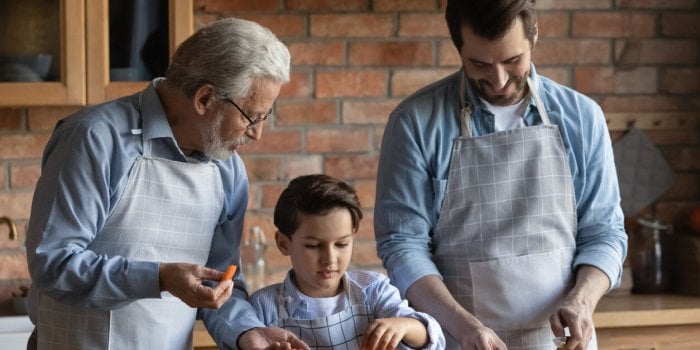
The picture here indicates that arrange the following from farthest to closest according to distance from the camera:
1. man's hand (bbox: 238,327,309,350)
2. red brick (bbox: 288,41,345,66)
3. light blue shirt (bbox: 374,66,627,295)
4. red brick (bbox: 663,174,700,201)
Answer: red brick (bbox: 663,174,700,201), red brick (bbox: 288,41,345,66), light blue shirt (bbox: 374,66,627,295), man's hand (bbox: 238,327,309,350)

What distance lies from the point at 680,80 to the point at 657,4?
26 centimetres

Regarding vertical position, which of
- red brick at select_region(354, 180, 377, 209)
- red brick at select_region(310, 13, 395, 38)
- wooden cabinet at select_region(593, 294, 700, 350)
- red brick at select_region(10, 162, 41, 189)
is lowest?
wooden cabinet at select_region(593, 294, 700, 350)

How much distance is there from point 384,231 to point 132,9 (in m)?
1.25

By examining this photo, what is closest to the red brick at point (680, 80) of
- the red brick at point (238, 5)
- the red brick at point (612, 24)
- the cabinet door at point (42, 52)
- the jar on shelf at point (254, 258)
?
the red brick at point (612, 24)

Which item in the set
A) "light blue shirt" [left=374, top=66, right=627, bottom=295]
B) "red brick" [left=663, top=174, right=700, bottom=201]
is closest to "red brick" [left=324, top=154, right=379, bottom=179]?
"red brick" [left=663, top=174, right=700, bottom=201]

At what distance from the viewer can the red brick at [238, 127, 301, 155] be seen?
3270 mm

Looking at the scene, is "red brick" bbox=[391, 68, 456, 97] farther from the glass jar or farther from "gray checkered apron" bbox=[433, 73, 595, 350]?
"gray checkered apron" bbox=[433, 73, 595, 350]

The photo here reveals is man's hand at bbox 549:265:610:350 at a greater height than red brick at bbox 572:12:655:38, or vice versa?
red brick at bbox 572:12:655:38

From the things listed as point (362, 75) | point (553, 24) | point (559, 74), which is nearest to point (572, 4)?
point (553, 24)

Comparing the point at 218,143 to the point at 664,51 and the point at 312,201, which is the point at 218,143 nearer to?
the point at 312,201

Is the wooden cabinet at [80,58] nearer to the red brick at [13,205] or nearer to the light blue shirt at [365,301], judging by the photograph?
the red brick at [13,205]

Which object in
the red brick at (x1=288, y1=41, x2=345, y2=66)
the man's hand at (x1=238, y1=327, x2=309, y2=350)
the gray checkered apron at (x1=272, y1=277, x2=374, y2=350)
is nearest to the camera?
the man's hand at (x1=238, y1=327, x2=309, y2=350)

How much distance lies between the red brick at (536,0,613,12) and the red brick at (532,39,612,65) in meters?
0.10

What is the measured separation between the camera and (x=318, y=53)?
328cm
